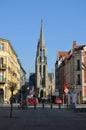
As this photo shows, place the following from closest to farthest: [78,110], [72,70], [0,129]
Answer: [0,129] < [78,110] < [72,70]

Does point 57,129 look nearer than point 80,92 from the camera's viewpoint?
Yes

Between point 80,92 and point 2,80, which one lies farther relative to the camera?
point 2,80

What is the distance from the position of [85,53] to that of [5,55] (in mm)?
21741

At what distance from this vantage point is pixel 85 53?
322 feet

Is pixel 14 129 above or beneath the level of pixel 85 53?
beneath

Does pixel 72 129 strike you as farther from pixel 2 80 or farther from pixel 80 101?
pixel 2 80

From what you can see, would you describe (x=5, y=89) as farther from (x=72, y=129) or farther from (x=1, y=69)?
(x=72, y=129)

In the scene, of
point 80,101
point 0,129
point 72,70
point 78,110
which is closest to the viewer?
point 0,129

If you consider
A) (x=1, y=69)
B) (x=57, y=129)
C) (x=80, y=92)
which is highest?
(x=1, y=69)

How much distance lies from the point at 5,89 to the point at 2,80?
2.79 meters

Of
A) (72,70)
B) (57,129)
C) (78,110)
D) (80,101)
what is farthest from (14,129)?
(72,70)

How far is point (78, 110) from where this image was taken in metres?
52.2

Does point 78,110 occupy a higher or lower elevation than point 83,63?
lower

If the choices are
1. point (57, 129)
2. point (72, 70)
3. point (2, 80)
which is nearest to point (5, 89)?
point (2, 80)
